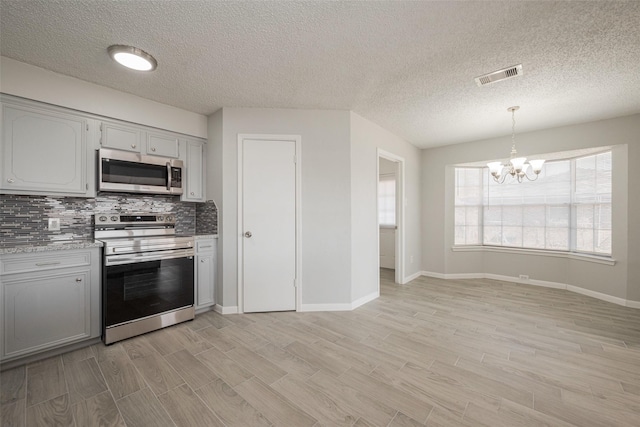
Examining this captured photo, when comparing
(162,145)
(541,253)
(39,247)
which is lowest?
(541,253)

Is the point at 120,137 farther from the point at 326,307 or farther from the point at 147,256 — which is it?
the point at 326,307

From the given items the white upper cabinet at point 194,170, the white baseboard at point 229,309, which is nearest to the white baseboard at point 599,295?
the white baseboard at point 229,309

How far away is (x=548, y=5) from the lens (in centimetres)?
163

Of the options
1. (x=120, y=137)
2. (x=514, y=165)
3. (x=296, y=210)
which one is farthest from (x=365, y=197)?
(x=120, y=137)

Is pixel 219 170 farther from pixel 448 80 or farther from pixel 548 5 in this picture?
pixel 548 5

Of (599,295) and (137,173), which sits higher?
(137,173)

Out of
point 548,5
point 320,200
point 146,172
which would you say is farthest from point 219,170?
point 548,5

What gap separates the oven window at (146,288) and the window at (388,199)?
4059 millimetres

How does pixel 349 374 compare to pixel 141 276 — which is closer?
pixel 349 374

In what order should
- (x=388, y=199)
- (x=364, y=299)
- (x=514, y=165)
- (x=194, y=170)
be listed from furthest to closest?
(x=388, y=199), (x=364, y=299), (x=194, y=170), (x=514, y=165)

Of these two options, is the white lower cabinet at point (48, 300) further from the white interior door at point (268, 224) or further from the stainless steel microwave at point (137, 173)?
the white interior door at point (268, 224)

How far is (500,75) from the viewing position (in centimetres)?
242

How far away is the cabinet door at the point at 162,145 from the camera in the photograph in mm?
2998

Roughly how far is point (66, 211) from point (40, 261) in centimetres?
68
